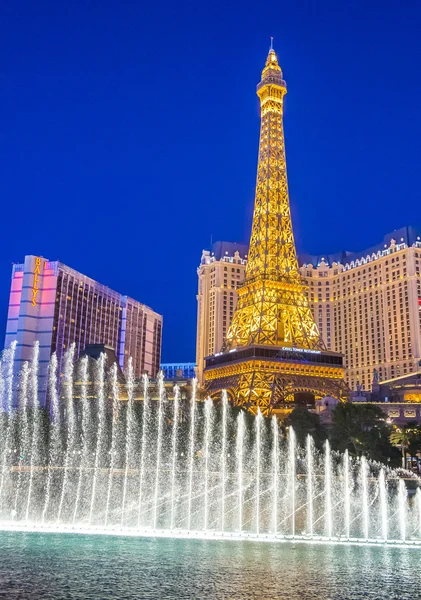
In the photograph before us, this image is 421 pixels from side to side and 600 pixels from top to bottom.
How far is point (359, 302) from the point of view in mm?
127312

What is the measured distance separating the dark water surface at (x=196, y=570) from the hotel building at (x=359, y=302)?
93254mm

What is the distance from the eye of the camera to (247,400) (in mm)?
74000

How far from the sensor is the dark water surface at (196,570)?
1460cm

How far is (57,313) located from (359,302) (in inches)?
2344

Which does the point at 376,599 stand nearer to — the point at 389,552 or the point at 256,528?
the point at 389,552

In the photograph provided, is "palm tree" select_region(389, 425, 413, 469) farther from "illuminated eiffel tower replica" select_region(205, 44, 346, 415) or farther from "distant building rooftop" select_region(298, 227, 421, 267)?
"distant building rooftop" select_region(298, 227, 421, 267)

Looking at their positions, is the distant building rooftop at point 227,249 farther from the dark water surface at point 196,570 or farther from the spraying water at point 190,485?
the dark water surface at point 196,570

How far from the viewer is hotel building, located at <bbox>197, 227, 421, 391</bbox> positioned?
376 ft

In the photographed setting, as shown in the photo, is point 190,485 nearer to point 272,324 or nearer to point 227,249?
point 272,324

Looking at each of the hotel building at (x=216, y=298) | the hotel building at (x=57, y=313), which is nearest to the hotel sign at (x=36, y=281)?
the hotel building at (x=57, y=313)

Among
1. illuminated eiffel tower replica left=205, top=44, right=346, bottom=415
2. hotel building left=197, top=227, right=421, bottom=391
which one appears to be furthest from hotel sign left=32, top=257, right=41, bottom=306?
hotel building left=197, top=227, right=421, bottom=391

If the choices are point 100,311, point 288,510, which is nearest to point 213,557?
point 288,510

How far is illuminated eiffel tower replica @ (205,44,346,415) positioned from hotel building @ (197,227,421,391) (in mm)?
30786

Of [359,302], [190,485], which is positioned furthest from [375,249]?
[190,485]
